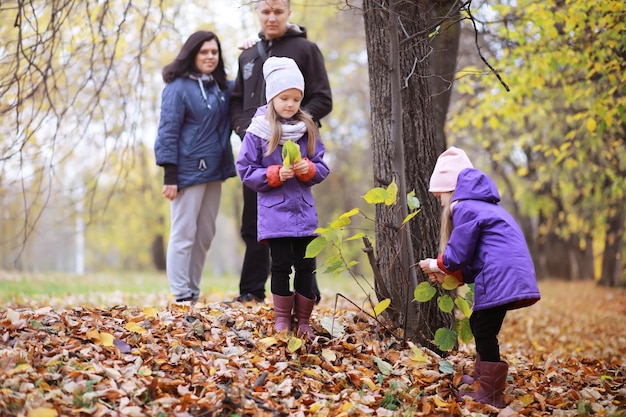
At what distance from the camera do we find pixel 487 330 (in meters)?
3.85

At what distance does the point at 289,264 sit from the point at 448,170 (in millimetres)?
1226

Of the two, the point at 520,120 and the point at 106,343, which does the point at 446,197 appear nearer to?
the point at 106,343

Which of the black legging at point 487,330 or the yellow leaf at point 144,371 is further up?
the black legging at point 487,330

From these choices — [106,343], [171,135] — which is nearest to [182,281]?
[171,135]

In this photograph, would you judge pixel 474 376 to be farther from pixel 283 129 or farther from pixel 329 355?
pixel 283 129

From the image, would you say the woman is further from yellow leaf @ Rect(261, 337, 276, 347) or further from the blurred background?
yellow leaf @ Rect(261, 337, 276, 347)

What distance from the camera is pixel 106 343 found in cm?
383

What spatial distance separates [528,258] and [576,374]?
5.58ft

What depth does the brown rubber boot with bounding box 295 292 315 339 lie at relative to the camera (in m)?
4.33

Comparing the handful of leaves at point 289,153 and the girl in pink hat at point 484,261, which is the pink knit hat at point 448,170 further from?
the handful of leaves at point 289,153

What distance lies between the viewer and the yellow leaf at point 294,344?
400cm

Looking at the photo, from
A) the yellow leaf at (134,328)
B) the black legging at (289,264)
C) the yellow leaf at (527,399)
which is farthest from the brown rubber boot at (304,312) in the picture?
the yellow leaf at (527,399)

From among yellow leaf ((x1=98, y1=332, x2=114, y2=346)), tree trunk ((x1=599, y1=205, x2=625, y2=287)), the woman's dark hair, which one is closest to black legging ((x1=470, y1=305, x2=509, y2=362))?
yellow leaf ((x1=98, y1=332, x2=114, y2=346))

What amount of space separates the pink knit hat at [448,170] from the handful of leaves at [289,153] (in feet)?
2.95
